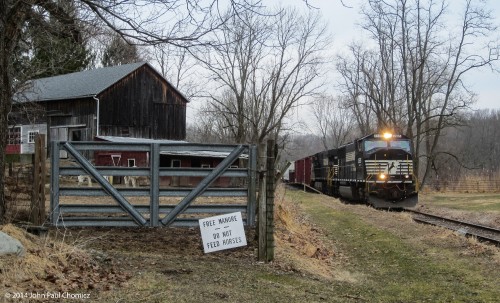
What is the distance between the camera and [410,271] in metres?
9.55

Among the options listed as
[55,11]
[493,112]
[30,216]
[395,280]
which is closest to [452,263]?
[395,280]

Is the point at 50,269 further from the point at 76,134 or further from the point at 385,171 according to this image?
the point at 76,134

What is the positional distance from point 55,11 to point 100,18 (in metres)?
0.96

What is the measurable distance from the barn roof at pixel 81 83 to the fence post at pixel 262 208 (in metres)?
31.3

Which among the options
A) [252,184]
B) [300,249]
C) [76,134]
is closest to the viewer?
[252,184]

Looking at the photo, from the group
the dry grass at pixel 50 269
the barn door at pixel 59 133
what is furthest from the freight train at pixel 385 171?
the barn door at pixel 59 133

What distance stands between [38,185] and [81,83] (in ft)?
116

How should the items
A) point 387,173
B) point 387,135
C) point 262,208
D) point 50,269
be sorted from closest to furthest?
1. point 50,269
2. point 262,208
3. point 387,173
4. point 387,135

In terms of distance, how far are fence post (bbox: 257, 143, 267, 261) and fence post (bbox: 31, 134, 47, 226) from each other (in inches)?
137

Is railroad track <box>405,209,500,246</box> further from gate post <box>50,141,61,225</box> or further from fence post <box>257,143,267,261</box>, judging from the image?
gate post <box>50,141,61,225</box>

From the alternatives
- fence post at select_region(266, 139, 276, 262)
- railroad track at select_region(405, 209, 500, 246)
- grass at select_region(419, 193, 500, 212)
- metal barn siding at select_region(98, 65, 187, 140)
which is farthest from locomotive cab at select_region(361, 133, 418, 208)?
metal barn siding at select_region(98, 65, 187, 140)

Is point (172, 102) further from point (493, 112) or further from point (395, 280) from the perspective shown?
point (493, 112)

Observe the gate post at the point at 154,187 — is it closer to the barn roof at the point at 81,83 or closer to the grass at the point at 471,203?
the grass at the point at 471,203

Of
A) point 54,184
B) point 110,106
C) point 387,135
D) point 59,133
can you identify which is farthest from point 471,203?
point 59,133
